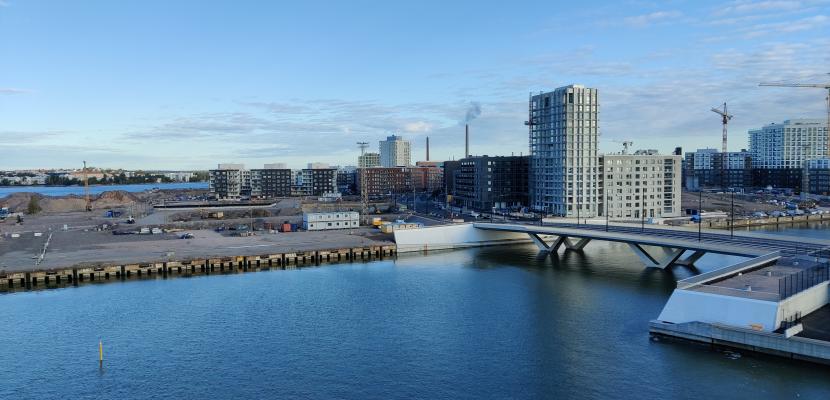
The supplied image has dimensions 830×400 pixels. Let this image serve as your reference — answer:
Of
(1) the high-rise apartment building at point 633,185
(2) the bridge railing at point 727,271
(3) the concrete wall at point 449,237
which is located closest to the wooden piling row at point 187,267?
(3) the concrete wall at point 449,237

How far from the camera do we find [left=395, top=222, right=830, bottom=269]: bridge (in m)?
37.4

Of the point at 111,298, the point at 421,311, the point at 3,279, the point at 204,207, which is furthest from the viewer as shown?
the point at 204,207

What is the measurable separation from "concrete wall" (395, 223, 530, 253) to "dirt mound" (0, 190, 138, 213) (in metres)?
72.0

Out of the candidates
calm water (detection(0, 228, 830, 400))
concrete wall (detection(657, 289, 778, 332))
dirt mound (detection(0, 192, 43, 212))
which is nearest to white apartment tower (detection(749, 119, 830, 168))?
calm water (detection(0, 228, 830, 400))

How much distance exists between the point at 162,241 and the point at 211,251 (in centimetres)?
979

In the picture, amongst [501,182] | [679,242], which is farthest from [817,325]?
[501,182]

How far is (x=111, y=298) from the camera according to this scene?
35.9 meters

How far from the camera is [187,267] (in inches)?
1778

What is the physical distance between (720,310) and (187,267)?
35.5 metres

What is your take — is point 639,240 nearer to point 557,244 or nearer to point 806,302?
point 557,244

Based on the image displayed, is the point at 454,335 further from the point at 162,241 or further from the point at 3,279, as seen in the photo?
the point at 162,241

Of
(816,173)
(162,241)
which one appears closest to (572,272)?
(162,241)

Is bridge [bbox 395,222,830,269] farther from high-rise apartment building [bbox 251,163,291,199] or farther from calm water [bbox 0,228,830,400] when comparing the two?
high-rise apartment building [bbox 251,163,291,199]

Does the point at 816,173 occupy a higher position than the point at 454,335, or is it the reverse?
the point at 816,173
